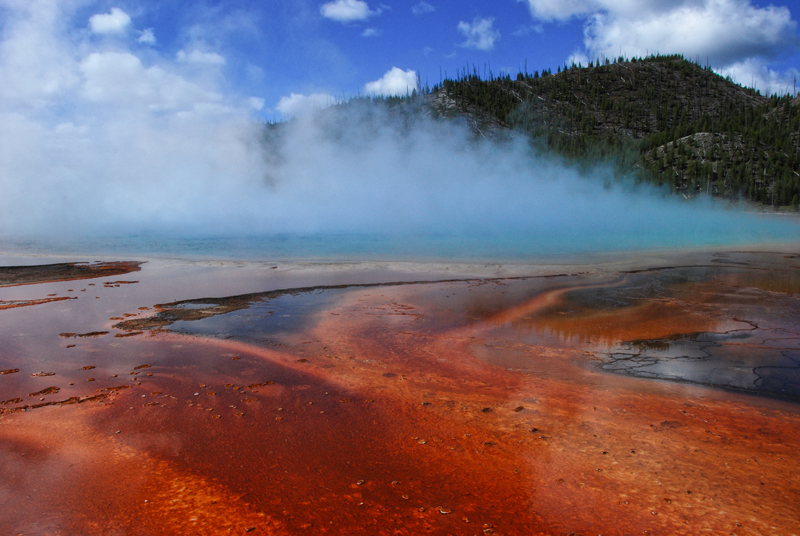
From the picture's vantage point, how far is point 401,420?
170 inches

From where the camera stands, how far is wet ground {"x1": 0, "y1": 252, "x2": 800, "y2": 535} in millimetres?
2953

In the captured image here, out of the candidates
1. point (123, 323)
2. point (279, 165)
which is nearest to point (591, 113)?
point (279, 165)

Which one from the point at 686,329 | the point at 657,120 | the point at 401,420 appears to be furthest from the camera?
the point at 657,120

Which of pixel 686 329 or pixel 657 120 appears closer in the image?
pixel 686 329

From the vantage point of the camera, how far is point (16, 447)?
375 centimetres

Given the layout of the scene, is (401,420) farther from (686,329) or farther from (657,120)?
(657,120)

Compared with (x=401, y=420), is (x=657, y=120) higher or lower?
higher

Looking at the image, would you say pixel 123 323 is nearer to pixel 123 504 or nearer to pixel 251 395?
pixel 251 395

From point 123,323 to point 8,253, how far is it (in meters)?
19.3

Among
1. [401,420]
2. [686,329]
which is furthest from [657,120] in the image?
[401,420]

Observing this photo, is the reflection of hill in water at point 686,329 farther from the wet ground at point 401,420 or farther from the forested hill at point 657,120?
the forested hill at point 657,120

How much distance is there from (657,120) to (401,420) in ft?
416

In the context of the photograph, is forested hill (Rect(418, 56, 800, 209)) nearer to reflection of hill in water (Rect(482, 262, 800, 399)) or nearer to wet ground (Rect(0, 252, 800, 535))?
reflection of hill in water (Rect(482, 262, 800, 399))

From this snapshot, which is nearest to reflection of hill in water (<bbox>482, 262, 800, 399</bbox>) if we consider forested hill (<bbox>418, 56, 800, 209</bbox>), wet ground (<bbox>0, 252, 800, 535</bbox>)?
wet ground (<bbox>0, 252, 800, 535</bbox>)
